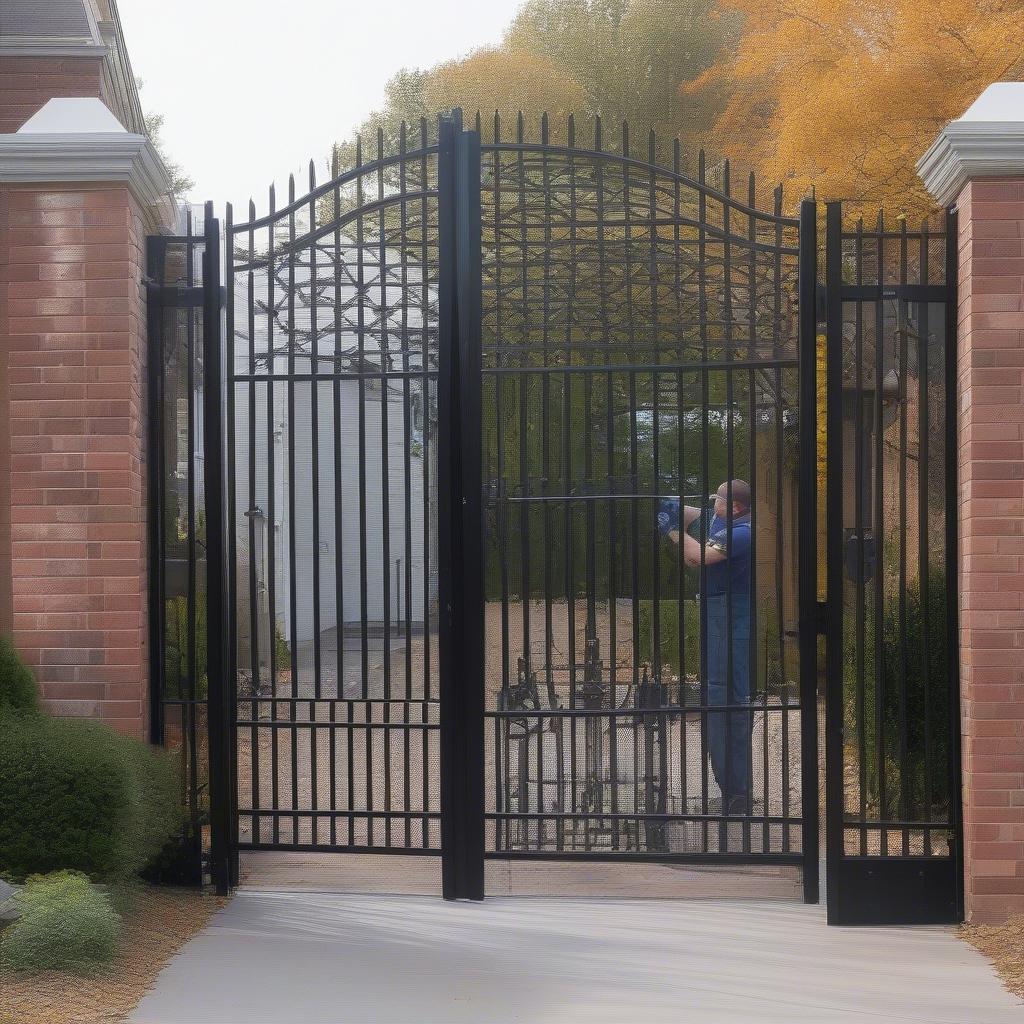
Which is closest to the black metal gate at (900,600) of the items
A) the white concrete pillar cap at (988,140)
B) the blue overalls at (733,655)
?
the white concrete pillar cap at (988,140)

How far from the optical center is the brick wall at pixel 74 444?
5125 mm

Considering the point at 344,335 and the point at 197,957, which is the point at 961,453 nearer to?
the point at 344,335

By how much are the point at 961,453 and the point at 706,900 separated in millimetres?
2165

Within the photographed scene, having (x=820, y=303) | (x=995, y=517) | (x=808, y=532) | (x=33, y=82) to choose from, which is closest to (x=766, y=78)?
(x=33, y=82)

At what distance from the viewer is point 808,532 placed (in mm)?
5156

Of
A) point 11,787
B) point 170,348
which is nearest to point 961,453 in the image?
point 170,348

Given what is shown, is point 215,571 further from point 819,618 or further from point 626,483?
point 819,618

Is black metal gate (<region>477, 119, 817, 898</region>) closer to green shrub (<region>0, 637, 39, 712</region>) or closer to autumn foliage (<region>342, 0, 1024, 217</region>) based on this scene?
green shrub (<region>0, 637, 39, 712</region>)

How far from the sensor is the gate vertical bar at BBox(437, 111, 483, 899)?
5203mm

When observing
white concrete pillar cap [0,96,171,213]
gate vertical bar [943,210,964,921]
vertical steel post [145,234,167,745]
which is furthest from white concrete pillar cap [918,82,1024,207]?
vertical steel post [145,234,167,745]

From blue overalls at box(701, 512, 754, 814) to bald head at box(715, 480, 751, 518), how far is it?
0.04 meters

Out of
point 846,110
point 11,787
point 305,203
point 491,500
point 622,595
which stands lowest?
point 11,787

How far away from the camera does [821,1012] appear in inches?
157

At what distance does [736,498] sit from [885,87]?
32.1ft
